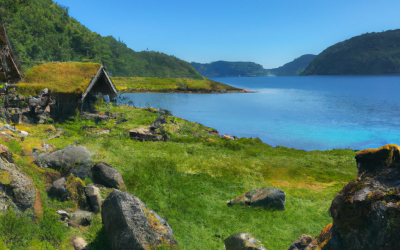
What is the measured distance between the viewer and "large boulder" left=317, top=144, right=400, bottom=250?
481cm

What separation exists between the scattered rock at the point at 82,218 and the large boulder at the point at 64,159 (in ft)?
11.0

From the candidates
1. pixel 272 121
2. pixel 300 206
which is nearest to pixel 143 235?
pixel 300 206

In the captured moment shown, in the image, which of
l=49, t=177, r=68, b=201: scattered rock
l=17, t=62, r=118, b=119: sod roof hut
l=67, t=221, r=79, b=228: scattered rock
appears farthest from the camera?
l=17, t=62, r=118, b=119: sod roof hut

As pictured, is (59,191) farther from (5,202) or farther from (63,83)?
(63,83)

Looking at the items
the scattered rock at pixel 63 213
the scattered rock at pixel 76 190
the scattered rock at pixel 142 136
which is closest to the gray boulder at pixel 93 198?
the scattered rock at pixel 76 190

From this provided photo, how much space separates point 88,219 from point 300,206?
31.9ft

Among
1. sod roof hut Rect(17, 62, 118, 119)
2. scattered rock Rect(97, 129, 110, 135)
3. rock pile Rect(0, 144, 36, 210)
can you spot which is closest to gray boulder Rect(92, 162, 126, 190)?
rock pile Rect(0, 144, 36, 210)

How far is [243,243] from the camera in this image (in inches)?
279

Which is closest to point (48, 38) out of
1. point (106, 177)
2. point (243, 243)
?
point (106, 177)

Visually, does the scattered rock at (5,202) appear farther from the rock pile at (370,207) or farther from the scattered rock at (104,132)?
the scattered rock at (104,132)

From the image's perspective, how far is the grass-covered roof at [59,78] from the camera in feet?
63.2

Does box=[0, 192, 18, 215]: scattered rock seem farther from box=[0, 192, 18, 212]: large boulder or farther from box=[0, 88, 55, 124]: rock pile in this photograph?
box=[0, 88, 55, 124]: rock pile

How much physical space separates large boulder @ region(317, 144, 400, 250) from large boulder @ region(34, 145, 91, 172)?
10.0 meters

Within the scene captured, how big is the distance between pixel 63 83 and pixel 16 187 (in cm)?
1635
